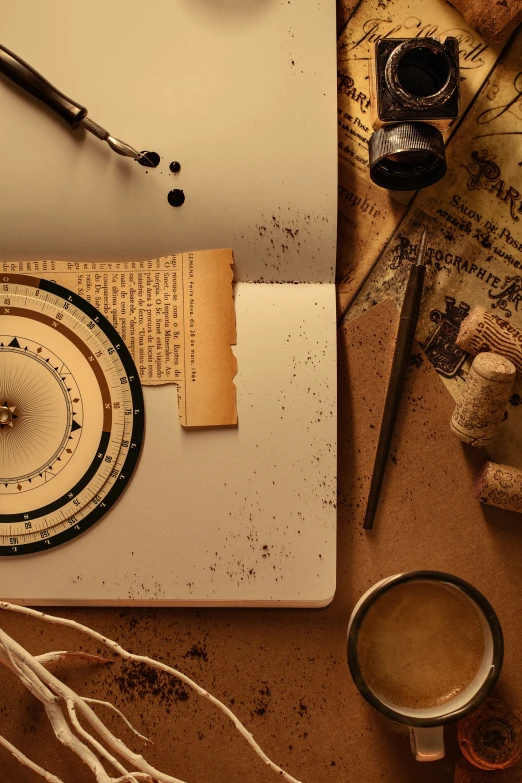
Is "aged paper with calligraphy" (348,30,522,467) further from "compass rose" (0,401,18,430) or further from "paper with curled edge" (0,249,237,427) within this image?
"compass rose" (0,401,18,430)

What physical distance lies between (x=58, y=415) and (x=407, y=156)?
538 mm

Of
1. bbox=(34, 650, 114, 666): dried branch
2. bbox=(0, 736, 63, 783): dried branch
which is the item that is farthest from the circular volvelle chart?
bbox=(0, 736, 63, 783): dried branch

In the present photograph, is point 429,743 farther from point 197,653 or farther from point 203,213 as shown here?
point 203,213

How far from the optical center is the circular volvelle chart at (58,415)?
0.83 m

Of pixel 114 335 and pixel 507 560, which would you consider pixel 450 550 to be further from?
pixel 114 335

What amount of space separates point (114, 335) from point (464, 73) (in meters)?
0.56

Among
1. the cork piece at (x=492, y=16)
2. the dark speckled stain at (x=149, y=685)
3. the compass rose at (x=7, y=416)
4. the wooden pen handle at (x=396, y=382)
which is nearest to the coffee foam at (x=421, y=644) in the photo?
the wooden pen handle at (x=396, y=382)

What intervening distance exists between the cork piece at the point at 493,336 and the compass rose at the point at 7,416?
56cm

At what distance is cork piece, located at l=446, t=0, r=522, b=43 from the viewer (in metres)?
0.84

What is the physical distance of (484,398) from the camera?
80 cm

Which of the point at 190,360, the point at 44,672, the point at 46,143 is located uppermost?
the point at 46,143

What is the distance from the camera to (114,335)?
0.84 metres

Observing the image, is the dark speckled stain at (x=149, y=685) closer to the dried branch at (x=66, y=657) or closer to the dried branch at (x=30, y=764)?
the dried branch at (x=66, y=657)

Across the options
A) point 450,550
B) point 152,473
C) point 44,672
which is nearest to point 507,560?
point 450,550
